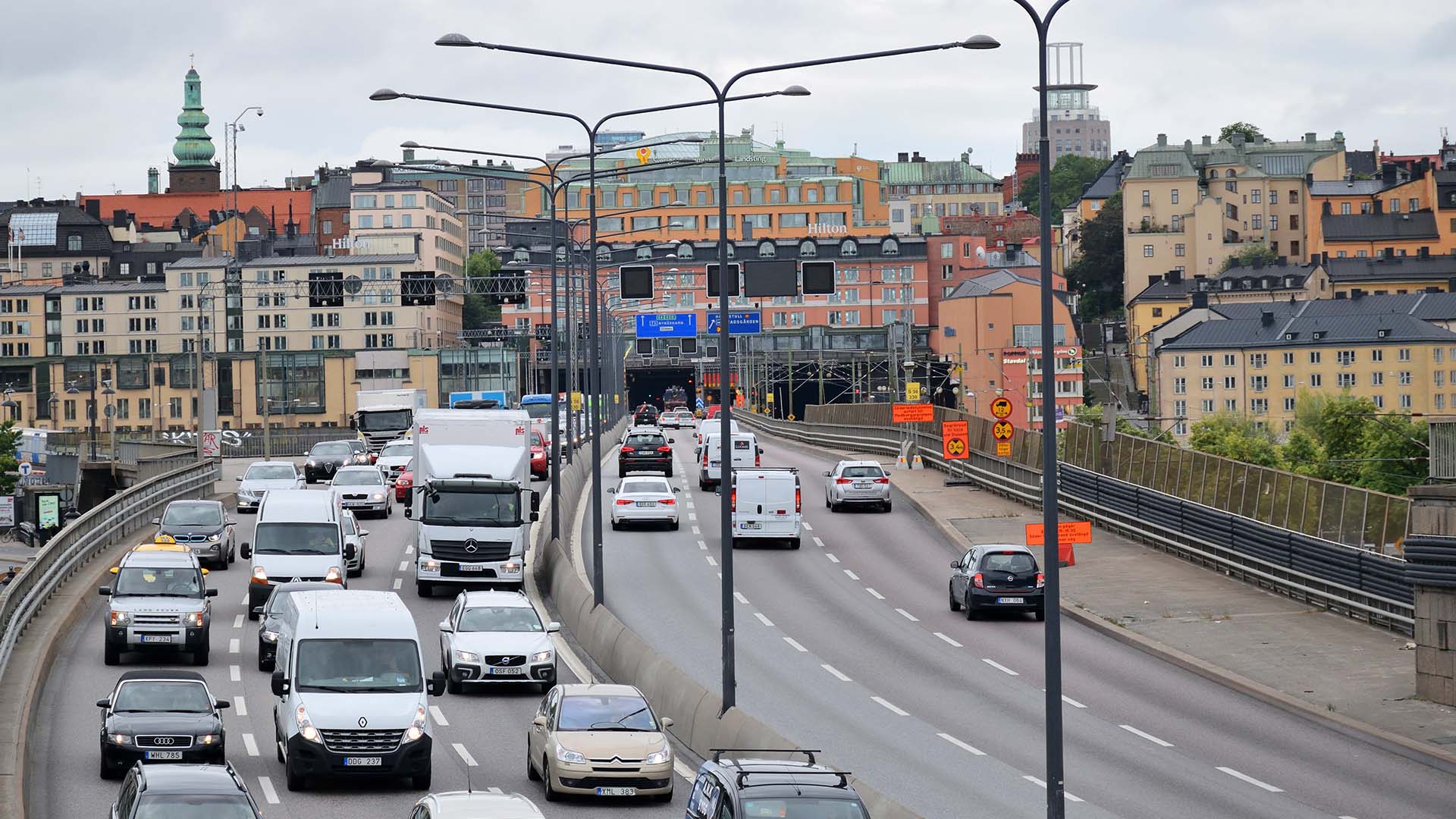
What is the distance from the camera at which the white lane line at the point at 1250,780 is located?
22.8 m

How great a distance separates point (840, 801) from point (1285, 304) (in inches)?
5831

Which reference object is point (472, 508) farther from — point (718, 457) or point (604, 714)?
point (718, 457)

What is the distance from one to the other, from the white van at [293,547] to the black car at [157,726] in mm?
12639

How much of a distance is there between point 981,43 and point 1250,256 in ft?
562

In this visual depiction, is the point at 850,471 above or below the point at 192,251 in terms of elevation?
below

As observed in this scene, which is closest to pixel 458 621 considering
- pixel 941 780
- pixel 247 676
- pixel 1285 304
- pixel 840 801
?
pixel 247 676

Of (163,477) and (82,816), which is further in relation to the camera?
(163,477)

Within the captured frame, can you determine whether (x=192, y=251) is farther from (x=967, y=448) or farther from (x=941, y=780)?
(x=941, y=780)

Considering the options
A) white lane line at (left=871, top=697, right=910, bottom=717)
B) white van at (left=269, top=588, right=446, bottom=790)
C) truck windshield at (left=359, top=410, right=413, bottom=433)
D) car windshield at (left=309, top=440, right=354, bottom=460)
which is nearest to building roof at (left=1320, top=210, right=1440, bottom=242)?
truck windshield at (left=359, top=410, right=413, bottom=433)

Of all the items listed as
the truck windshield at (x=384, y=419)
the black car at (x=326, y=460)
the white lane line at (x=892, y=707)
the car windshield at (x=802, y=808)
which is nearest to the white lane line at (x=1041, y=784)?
the white lane line at (x=892, y=707)

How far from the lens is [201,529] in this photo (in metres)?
43.1

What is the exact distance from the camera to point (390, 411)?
74188 mm

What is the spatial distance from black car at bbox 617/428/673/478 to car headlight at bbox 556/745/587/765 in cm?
4608

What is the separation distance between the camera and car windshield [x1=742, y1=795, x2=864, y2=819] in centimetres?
1507
